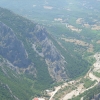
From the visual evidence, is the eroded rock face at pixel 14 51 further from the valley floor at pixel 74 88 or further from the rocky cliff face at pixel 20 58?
the valley floor at pixel 74 88

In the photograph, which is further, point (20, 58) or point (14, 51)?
point (14, 51)

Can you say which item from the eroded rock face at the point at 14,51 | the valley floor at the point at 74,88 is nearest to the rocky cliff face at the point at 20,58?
the eroded rock face at the point at 14,51

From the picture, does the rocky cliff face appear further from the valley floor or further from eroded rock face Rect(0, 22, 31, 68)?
the valley floor

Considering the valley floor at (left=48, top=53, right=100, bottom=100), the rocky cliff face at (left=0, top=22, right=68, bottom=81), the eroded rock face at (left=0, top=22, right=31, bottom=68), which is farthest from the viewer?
the eroded rock face at (left=0, top=22, right=31, bottom=68)

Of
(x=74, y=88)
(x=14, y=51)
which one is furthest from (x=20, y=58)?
(x=74, y=88)

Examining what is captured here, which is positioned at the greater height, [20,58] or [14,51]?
[14,51]

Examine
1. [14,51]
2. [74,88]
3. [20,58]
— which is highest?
[14,51]

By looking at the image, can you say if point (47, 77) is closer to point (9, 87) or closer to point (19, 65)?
point (19, 65)

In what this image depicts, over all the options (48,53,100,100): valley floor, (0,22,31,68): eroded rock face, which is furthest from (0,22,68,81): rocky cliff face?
(48,53,100,100): valley floor

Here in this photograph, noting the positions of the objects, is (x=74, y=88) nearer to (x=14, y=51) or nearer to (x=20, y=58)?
(x=20, y=58)
